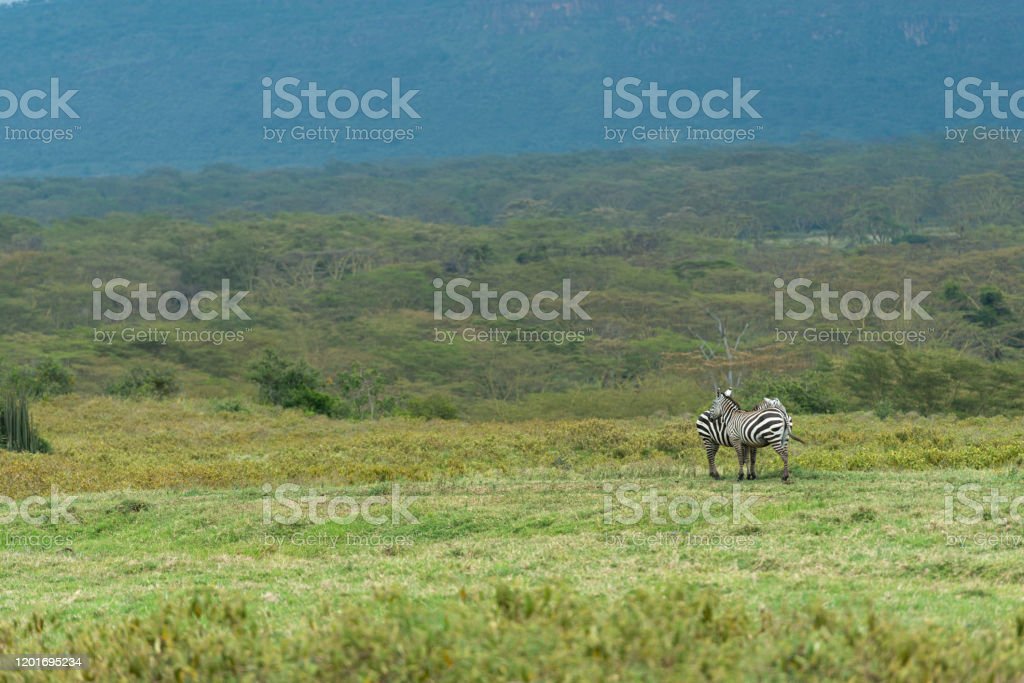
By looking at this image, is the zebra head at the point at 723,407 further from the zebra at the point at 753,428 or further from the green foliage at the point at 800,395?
the green foliage at the point at 800,395

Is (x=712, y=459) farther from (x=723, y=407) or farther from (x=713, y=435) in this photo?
(x=723, y=407)

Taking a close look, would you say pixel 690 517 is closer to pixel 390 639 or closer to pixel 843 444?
pixel 390 639

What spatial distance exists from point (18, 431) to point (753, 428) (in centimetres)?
1395

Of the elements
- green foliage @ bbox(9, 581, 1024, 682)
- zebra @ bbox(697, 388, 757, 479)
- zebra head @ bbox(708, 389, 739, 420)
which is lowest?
green foliage @ bbox(9, 581, 1024, 682)

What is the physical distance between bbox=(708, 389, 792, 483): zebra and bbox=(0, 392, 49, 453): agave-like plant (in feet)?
42.8

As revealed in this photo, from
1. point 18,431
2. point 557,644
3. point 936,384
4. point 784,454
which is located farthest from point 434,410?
point 557,644

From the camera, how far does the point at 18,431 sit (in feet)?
75.4

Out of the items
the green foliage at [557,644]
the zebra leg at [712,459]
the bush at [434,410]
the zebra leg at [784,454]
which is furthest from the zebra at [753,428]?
the bush at [434,410]

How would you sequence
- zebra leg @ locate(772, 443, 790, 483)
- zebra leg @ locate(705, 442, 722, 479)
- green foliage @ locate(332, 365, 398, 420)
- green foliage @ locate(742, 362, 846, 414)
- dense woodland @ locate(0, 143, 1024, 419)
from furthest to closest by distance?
1. dense woodland @ locate(0, 143, 1024, 419)
2. green foliage @ locate(332, 365, 398, 420)
3. green foliage @ locate(742, 362, 846, 414)
4. zebra leg @ locate(705, 442, 722, 479)
5. zebra leg @ locate(772, 443, 790, 483)

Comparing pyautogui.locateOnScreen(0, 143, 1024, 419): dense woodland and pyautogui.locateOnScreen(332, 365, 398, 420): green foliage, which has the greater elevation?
pyautogui.locateOnScreen(0, 143, 1024, 419): dense woodland

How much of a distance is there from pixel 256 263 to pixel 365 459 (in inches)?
2533

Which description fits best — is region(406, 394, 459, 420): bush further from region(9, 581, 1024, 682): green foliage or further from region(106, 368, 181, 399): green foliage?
region(9, 581, 1024, 682): green foliage

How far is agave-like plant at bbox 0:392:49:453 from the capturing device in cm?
2284

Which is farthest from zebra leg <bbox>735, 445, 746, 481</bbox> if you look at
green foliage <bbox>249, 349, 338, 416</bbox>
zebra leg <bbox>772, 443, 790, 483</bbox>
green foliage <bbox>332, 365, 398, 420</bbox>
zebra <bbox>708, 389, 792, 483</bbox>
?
green foliage <bbox>332, 365, 398, 420</bbox>
